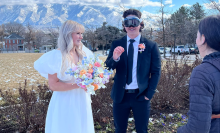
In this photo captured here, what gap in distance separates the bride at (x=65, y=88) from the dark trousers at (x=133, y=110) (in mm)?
460

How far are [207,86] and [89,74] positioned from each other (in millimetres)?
1358

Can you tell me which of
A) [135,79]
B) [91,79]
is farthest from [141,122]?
[91,79]

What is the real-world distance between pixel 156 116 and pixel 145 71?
2.32 meters

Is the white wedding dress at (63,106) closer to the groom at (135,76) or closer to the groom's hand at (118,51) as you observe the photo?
the groom at (135,76)

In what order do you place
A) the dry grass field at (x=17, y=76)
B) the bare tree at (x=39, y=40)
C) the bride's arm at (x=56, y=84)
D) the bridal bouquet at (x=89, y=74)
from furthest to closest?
the bare tree at (x=39, y=40), the dry grass field at (x=17, y=76), the bride's arm at (x=56, y=84), the bridal bouquet at (x=89, y=74)

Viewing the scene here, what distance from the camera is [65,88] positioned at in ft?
8.05

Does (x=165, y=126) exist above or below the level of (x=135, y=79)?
below

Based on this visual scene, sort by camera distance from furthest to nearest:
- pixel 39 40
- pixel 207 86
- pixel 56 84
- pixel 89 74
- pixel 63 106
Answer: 1. pixel 39 40
2. pixel 63 106
3. pixel 56 84
4. pixel 89 74
5. pixel 207 86

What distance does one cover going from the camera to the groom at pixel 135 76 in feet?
8.75

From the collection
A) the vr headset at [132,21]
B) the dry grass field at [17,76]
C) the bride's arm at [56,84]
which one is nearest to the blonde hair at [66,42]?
the bride's arm at [56,84]

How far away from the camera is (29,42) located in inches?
2923

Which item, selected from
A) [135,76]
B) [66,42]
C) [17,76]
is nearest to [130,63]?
[135,76]

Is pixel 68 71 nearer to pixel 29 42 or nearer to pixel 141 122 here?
pixel 141 122

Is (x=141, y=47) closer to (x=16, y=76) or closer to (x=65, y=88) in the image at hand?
(x=65, y=88)
